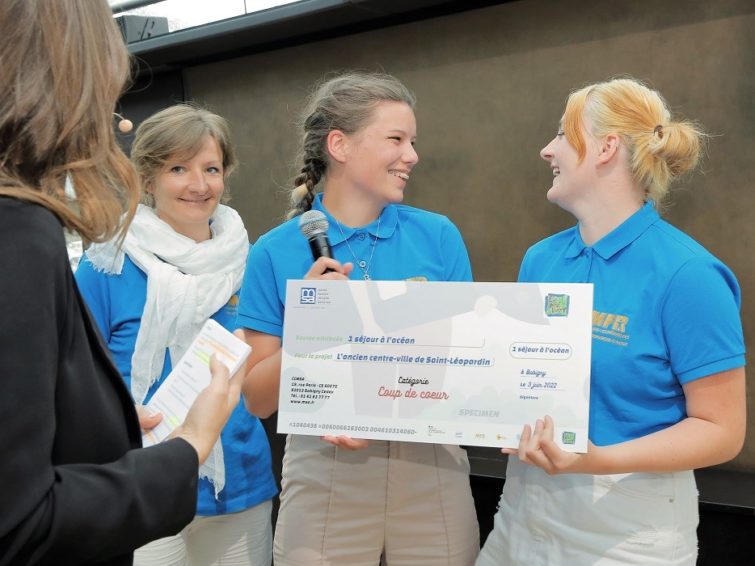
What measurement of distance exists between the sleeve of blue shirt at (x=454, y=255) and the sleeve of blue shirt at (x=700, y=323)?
61cm

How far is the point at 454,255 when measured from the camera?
201cm

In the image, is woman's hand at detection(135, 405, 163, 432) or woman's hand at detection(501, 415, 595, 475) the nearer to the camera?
woman's hand at detection(135, 405, 163, 432)

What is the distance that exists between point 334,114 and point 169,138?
28.7 inches

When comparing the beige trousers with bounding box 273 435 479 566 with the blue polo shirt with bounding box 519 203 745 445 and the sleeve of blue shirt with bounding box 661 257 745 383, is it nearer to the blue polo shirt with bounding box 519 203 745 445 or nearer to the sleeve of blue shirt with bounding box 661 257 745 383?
the blue polo shirt with bounding box 519 203 745 445

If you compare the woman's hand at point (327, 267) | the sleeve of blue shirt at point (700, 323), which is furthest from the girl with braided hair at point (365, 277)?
the sleeve of blue shirt at point (700, 323)

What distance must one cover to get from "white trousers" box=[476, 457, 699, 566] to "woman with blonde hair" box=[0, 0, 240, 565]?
964mm

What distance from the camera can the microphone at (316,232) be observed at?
72.9 inches

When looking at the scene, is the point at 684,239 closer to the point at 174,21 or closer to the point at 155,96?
the point at 174,21

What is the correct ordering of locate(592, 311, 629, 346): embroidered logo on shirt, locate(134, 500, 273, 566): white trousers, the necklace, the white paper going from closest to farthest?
the white paper, locate(592, 311, 629, 346): embroidered logo on shirt, the necklace, locate(134, 500, 273, 566): white trousers

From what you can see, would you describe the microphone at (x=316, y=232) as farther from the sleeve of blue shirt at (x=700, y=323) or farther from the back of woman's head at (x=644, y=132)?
the sleeve of blue shirt at (x=700, y=323)

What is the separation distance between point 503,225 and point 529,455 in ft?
8.26

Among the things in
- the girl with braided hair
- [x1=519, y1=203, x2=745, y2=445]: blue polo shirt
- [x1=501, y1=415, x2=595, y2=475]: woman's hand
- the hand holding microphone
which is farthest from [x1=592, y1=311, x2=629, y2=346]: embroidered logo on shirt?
the hand holding microphone

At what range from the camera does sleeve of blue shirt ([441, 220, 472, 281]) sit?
2.00m

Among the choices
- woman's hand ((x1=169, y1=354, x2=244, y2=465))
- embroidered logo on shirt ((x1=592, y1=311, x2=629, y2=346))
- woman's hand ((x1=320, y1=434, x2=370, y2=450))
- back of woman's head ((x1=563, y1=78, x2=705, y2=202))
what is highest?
back of woman's head ((x1=563, y1=78, x2=705, y2=202))
